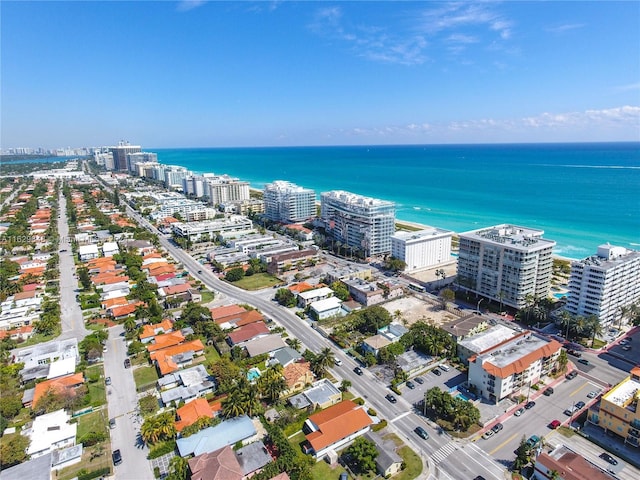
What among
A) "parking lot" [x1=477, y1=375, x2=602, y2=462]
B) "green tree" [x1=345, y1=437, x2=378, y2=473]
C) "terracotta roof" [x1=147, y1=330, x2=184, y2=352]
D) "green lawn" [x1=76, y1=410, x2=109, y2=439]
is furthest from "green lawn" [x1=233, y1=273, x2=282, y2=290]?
"parking lot" [x1=477, y1=375, x2=602, y2=462]

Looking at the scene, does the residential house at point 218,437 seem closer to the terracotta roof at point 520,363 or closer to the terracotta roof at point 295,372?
the terracotta roof at point 295,372

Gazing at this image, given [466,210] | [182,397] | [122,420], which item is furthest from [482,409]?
[466,210]

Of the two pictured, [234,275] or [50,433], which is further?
[234,275]

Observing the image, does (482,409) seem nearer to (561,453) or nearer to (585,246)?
(561,453)

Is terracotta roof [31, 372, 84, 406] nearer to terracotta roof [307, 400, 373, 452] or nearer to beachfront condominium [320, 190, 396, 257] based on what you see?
terracotta roof [307, 400, 373, 452]

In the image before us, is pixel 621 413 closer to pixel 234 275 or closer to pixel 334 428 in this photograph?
pixel 334 428

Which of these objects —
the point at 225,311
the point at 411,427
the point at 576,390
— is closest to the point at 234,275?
the point at 225,311

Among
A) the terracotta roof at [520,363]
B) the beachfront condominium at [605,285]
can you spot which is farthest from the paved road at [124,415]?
the beachfront condominium at [605,285]
